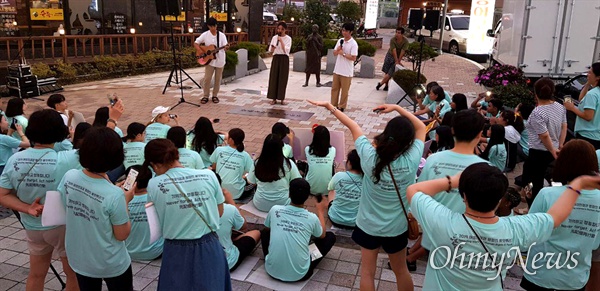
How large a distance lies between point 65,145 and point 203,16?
57.4 ft

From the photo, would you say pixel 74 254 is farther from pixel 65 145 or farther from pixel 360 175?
pixel 360 175

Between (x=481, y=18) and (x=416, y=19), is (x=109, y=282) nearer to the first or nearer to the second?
(x=416, y=19)

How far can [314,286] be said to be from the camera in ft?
12.8

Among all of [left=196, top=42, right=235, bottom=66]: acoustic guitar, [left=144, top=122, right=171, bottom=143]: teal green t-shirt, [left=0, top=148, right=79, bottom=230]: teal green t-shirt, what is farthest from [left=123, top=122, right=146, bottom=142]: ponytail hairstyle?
[left=196, top=42, right=235, bottom=66]: acoustic guitar

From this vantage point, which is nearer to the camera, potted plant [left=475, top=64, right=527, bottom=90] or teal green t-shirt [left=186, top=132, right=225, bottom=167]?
teal green t-shirt [left=186, top=132, right=225, bottom=167]

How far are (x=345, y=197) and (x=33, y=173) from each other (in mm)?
2711

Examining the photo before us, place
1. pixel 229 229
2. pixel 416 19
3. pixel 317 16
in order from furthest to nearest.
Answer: pixel 317 16
pixel 416 19
pixel 229 229

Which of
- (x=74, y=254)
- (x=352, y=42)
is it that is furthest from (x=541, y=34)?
(x=74, y=254)

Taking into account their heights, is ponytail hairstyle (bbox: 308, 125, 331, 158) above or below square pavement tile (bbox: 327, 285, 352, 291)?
above

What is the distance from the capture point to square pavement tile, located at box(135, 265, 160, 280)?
396 cm

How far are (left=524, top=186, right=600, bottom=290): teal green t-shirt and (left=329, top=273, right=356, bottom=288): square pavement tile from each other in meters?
1.50

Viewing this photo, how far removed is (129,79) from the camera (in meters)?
13.5

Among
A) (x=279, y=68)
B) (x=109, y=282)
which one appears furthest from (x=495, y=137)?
(x=279, y=68)

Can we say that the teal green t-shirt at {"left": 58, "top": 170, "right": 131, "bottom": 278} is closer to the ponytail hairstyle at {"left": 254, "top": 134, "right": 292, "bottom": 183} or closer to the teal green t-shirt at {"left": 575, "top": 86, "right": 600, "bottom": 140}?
the ponytail hairstyle at {"left": 254, "top": 134, "right": 292, "bottom": 183}
